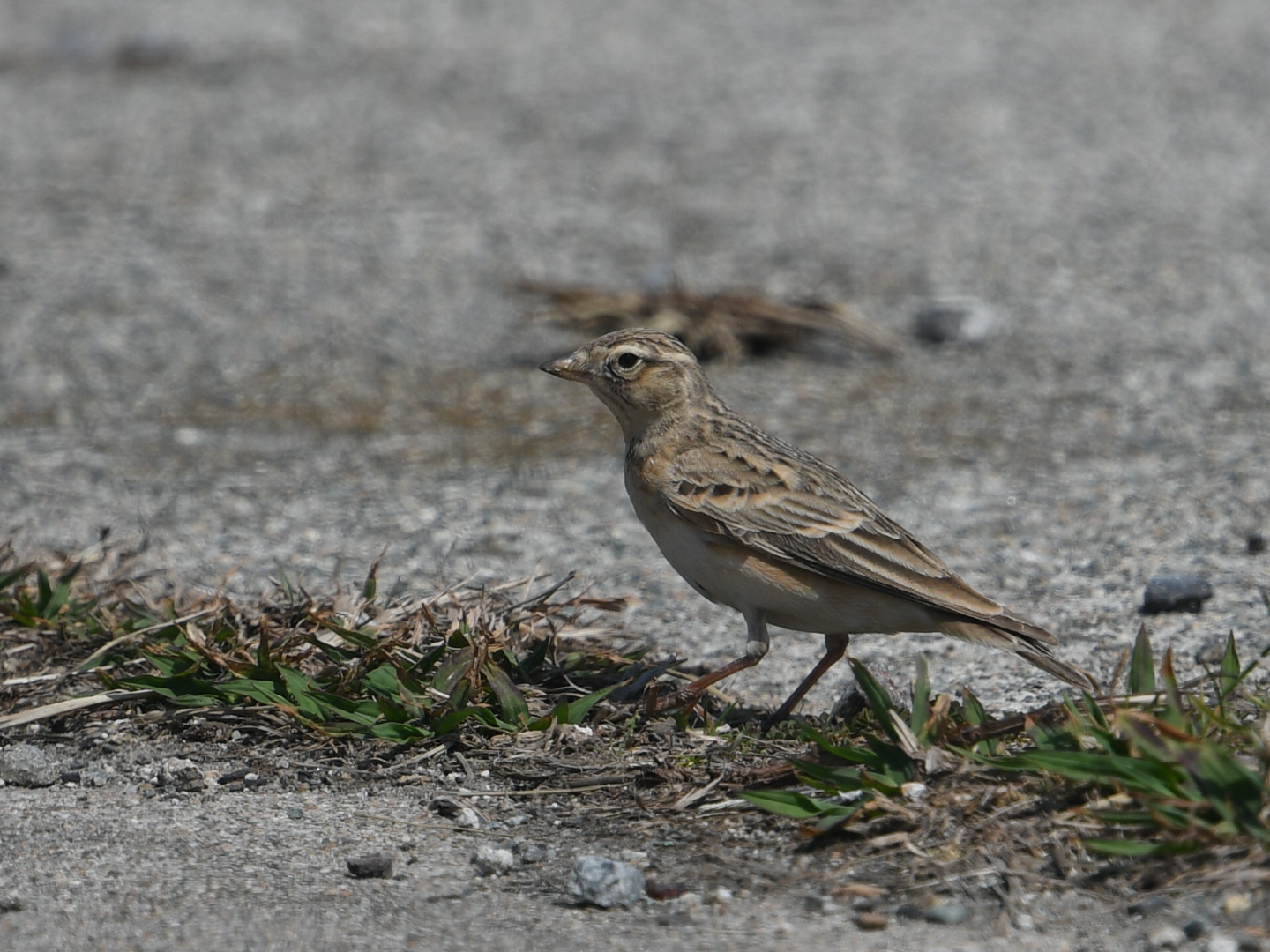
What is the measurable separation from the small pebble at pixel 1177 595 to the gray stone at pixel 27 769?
4083 mm

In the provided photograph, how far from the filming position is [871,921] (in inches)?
155

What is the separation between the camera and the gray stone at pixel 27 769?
511 cm

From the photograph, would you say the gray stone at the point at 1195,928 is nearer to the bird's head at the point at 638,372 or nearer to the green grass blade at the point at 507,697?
the green grass blade at the point at 507,697

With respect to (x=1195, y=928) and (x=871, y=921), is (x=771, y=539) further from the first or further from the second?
(x=1195, y=928)

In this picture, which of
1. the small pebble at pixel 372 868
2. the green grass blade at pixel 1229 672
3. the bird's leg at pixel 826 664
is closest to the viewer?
the small pebble at pixel 372 868

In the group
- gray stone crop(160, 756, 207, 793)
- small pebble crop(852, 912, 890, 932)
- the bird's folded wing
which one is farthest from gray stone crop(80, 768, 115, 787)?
small pebble crop(852, 912, 890, 932)

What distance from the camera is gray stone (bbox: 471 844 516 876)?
439cm

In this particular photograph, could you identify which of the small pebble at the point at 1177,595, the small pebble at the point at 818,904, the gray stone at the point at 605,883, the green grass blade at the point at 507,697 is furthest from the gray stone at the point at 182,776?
the small pebble at the point at 1177,595

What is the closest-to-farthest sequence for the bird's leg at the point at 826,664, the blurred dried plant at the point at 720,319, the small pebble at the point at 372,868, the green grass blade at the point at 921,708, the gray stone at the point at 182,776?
1. the small pebble at the point at 372,868
2. the green grass blade at the point at 921,708
3. the gray stone at the point at 182,776
4. the bird's leg at the point at 826,664
5. the blurred dried plant at the point at 720,319

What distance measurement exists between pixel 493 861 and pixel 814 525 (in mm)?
1691

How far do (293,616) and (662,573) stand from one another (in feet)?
6.24

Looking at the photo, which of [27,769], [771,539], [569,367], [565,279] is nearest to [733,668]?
[771,539]

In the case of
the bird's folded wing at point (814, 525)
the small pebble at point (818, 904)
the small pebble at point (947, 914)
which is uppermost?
the bird's folded wing at point (814, 525)

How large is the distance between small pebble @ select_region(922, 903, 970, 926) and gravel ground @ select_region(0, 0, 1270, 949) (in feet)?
0.54
